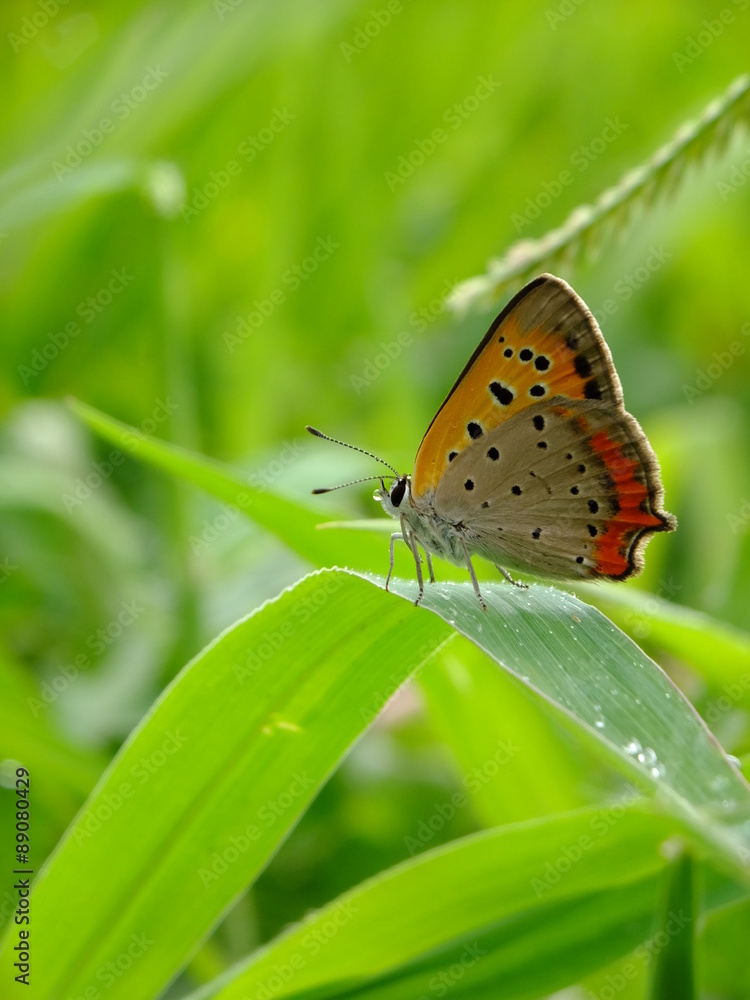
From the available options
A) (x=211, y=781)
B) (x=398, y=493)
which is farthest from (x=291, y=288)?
(x=211, y=781)

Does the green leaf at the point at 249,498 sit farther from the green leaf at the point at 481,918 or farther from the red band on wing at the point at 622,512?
the green leaf at the point at 481,918

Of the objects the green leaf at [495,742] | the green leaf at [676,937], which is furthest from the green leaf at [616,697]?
the green leaf at [495,742]

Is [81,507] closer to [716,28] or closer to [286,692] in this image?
[286,692]

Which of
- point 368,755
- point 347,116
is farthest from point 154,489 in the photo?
point 347,116

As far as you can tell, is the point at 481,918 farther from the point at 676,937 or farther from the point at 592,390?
the point at 592,390

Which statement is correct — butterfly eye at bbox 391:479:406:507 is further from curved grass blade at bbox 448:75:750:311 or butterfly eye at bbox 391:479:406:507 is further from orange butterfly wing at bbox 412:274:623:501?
curved grass blade at bbox 448:75:750:311
